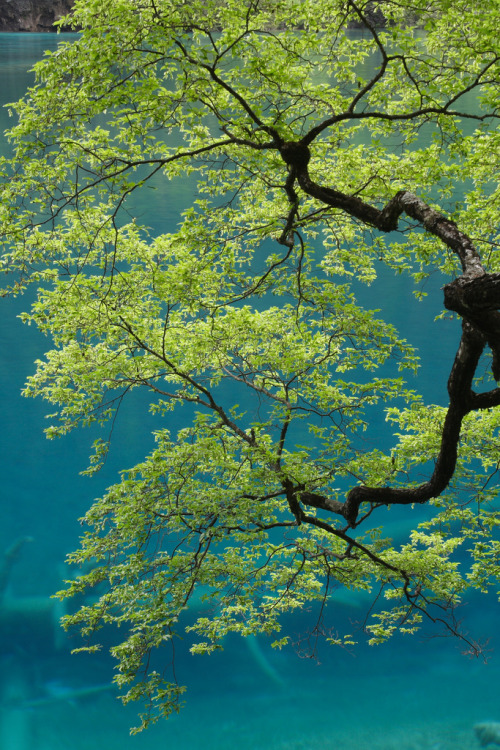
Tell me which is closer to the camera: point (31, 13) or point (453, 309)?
point (453, 309)

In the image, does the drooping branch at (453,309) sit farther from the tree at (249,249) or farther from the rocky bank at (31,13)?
the rocky bank at (31,13)

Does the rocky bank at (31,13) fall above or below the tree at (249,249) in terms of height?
above

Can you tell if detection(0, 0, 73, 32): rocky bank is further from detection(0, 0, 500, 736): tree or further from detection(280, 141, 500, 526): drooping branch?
detection(280, 141, 500, 526): drooping branch

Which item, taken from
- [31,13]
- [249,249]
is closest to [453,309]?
[249,249]

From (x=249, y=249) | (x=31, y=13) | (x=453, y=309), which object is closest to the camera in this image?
(x=453, y=309)

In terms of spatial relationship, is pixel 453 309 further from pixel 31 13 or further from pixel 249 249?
pixel 31 13

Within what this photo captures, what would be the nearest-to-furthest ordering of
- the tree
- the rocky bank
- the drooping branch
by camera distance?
the drooping branch < the tree < the rocky bank

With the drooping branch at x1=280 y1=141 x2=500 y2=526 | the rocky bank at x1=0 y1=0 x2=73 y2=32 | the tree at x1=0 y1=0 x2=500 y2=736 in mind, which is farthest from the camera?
the rocky bank at x1=0 y1=0 x2=73 y2=32

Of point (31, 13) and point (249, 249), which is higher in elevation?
point (31, 13)

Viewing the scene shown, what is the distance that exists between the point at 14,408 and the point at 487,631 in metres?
11.8

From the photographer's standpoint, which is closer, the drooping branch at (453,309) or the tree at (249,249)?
the drooping branch at (453,309)

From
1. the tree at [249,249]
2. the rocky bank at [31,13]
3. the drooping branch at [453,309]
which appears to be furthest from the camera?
the rocky bank at [31,13]

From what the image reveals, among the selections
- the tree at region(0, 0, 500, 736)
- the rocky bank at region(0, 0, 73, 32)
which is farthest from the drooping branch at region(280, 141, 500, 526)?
the rocky bank at region(0, 0, 73, 32)

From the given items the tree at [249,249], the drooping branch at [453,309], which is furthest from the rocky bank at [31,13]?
the drooping branch at [453,309]
